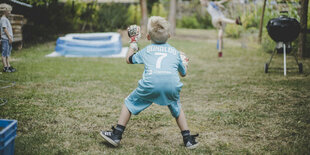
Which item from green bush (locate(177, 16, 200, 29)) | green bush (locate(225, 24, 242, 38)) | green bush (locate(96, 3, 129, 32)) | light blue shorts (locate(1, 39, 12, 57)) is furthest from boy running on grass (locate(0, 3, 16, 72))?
green bush (locate(177, 16, 200, 29))

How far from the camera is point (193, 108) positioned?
4.12m

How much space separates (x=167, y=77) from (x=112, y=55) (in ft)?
22.1

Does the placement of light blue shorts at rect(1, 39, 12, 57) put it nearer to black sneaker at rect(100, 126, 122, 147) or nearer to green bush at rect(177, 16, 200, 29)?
black sneaker at rect(100, 126, 122, 147)

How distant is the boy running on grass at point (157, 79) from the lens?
2629mm

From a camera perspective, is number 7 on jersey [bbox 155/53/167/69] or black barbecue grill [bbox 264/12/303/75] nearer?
Result: number 7 on jersey [bbox 155/53/167/69]

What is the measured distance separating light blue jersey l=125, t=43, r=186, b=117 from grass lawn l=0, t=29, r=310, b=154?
45 cm

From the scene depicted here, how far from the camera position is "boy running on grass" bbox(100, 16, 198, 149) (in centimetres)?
263

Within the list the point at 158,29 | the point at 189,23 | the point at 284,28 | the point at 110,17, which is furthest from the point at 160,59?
the point at 189,23

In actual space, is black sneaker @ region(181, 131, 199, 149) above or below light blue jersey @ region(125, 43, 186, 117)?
below

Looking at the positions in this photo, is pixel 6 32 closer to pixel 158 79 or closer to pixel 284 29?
pixel 158 79

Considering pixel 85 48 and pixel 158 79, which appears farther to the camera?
pixel 85 48

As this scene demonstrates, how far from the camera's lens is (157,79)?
2615 mm

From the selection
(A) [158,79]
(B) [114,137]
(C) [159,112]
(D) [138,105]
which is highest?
(A) [158,79]

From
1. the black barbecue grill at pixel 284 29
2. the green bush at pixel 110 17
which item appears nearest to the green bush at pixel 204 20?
the green bush at pixel 110 17
